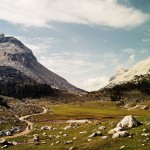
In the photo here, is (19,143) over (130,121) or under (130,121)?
under

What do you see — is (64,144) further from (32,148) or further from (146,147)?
(146,147)

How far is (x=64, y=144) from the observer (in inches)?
1859

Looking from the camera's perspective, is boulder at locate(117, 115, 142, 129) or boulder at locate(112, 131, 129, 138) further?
boulder at locate(117, 115, 142, 129)

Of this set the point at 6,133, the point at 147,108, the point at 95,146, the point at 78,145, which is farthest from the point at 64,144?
the point at 147,108

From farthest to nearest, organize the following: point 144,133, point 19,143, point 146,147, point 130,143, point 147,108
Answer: point 147,108 < point 19,143 < point 144,133 < point 130,143 < point 146,147

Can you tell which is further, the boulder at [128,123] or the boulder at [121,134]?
the boulder at [128,123]

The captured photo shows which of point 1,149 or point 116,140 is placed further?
point 1,149

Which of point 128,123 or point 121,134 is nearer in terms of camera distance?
point 121,134

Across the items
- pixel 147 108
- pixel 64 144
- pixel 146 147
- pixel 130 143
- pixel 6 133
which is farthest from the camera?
pixel 147 108

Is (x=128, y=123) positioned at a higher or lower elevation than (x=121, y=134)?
higher

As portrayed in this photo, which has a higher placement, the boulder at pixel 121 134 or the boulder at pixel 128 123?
the boulder at pixel 128 123

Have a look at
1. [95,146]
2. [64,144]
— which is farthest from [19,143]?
[95,146]

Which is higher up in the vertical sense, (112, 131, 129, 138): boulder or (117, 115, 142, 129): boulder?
(117, 115, 142, 129): boulder

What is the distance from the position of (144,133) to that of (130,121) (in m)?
6.74
